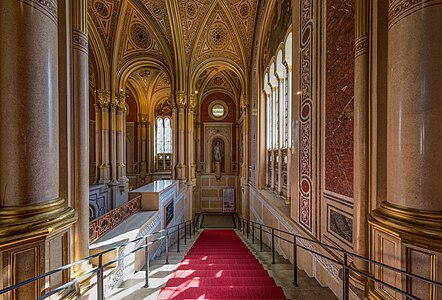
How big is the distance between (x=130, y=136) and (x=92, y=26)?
9027 millimetres

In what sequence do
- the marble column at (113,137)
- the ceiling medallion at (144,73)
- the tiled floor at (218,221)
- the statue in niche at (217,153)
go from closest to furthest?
the marble column at (113,137) → the tiled floor at (218,221) → the ceiling medallion at (144,73) → the statue in niche at (217,153)

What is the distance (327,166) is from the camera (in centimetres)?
297

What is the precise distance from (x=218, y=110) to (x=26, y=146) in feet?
50.0

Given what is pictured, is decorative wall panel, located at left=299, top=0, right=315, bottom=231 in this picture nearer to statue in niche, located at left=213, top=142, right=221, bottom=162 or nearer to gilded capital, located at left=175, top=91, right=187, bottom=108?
gilded capital, located at left=175, top=91, right=187, bottom=108

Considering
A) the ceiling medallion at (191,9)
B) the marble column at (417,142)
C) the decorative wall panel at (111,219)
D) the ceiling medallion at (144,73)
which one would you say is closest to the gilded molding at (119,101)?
the ceiling medallion at (144,73)

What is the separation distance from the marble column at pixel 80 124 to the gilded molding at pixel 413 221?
318 cm

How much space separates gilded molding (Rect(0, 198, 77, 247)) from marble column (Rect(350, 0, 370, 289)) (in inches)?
118

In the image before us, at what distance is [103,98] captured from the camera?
9922 millimetres

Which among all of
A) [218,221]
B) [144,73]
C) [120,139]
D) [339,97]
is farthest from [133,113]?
[339,97]

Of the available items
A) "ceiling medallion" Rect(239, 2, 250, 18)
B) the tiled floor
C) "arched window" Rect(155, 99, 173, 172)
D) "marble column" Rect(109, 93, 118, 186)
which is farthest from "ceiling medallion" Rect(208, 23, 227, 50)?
the tiled floor

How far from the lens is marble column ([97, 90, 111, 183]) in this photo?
9828 millimetres

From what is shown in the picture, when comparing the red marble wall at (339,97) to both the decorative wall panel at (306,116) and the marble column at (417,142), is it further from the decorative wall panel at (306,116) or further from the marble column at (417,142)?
the marble column at (417,142)

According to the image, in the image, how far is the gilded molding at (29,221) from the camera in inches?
63.8

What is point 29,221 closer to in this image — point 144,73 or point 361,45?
point 361,45
